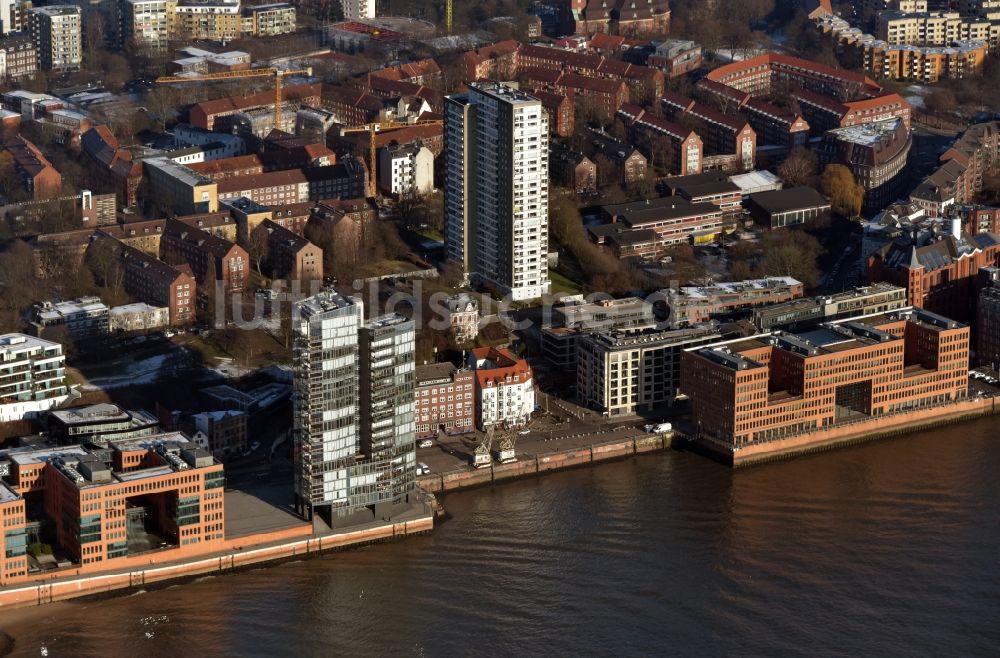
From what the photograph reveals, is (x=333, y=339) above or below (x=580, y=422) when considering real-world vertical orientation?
above

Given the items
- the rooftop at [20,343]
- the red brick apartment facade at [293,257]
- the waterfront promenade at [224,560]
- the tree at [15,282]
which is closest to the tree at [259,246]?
the red brick apartment facade at [293,257]

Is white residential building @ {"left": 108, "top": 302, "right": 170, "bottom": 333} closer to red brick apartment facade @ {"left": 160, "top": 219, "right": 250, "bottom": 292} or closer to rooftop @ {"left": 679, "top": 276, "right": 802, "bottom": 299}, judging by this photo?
red brick apartment facade @ {"left": 160, "top": 219, "right": 250, "bottom": 292}

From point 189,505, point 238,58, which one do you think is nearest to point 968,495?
point 189,505

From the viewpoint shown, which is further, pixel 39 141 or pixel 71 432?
pixel 39 141

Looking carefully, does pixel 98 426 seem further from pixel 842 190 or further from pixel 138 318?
pixel 842 190

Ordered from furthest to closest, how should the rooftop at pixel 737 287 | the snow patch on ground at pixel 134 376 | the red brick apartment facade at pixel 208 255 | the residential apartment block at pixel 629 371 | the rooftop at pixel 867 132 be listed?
the rooftop at pixel 867 132 < the red brick apartment facade at pixel 208 255 < the rooftop at pixel 737 287 < the residential apartment block at pixel 629 371 < the snow patch on ground at pixel 134 376

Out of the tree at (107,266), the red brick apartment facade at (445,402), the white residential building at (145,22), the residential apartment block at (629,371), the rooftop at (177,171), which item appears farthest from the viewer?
the white residential building at (145,22)

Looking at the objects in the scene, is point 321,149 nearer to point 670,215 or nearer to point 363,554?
point 670,215

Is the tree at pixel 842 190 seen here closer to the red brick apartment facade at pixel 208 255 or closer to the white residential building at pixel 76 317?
the red brick apartment facade at pixel 208 255
